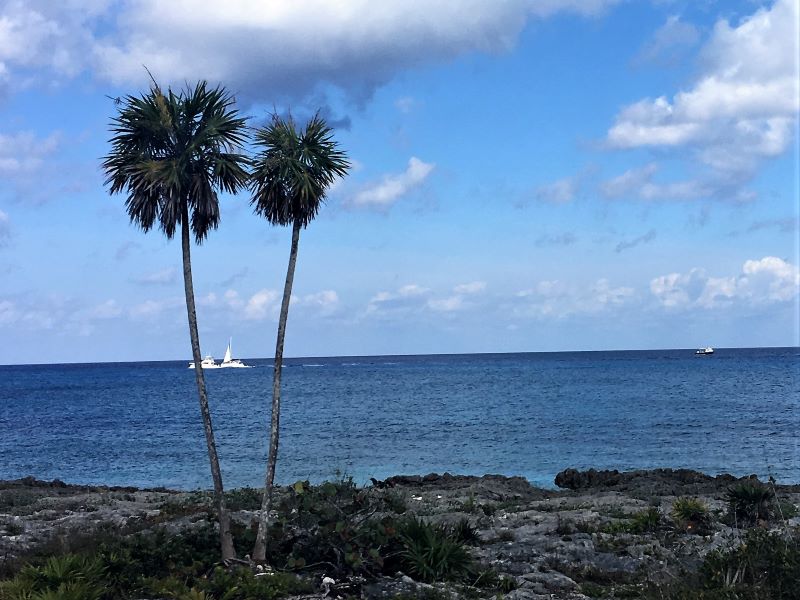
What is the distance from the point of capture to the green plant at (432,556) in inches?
569

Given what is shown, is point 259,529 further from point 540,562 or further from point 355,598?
point 540,562

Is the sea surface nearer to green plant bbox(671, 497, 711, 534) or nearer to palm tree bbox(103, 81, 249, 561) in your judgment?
green plant bbox(671, 497, 711, 534)

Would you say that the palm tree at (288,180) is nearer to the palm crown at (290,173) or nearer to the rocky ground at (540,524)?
the palm crown at (290,173)

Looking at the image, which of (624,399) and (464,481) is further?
(624,399)

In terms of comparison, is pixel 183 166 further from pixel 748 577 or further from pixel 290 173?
pixel 748 577

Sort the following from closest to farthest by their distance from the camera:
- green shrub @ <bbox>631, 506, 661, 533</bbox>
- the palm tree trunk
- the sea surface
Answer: the palm tree trunk < green shrub @ <bbox>631, 506, 661, 533</bbox> < the sea surface

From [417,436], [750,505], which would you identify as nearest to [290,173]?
[750,505]

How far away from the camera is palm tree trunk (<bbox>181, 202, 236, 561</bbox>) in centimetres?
1493

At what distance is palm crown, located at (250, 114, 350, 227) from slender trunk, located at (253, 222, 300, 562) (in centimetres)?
42

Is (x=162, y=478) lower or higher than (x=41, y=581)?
lower

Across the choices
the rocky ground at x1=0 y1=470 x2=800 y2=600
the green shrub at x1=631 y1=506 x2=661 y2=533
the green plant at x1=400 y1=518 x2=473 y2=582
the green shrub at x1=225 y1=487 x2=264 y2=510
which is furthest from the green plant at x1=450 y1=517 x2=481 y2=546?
the green shrub at x1=225 y1=487 x2=264 y2=510

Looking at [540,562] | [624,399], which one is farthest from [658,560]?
[624,399]

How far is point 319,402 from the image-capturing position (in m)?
94.8

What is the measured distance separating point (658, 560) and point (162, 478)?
30.8 meters
